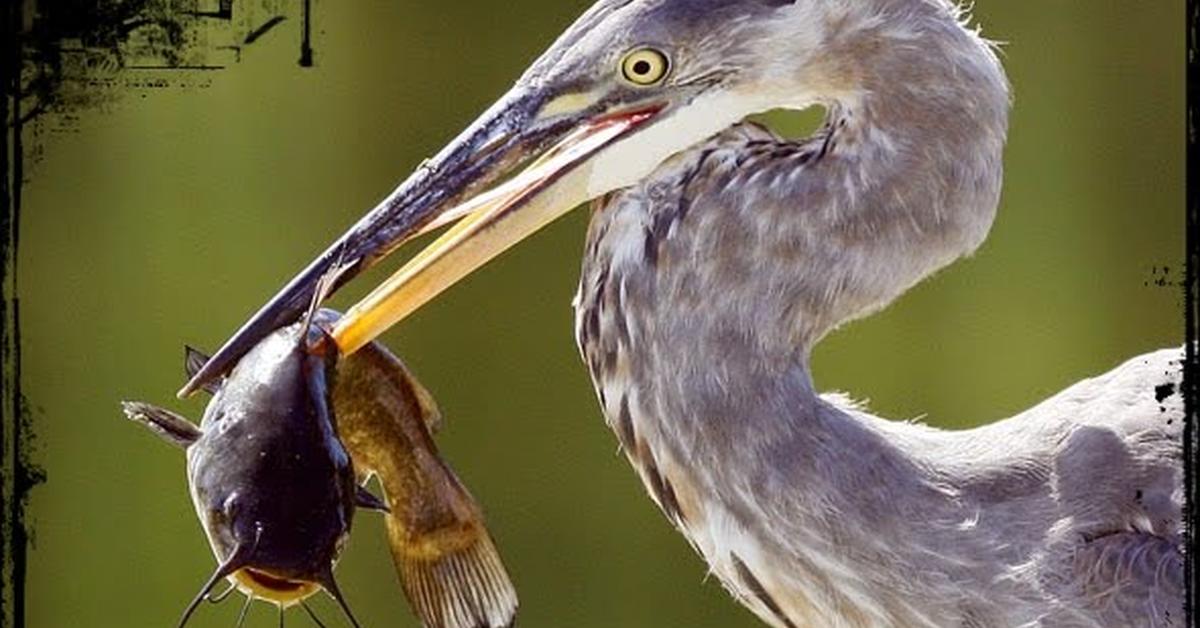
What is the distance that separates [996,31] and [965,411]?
22.3 inches

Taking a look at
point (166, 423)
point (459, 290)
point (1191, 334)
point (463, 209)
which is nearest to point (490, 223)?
point (463, 209)

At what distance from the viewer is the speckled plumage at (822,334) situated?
1.50 meters

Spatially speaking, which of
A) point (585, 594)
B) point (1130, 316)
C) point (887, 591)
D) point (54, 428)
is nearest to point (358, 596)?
point (585, 594)

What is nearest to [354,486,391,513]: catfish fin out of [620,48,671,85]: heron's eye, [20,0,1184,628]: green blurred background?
[620,48,671,85]: heron's eye

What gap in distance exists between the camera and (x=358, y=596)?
10.5ft

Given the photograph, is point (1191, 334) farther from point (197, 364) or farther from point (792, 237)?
point (197, 364)

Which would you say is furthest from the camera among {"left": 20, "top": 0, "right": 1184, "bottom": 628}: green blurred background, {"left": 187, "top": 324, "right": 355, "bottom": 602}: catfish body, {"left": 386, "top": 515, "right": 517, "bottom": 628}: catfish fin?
{"left": 20, "top": 0, "right": 1184, "bottom": 628}: green blurred background

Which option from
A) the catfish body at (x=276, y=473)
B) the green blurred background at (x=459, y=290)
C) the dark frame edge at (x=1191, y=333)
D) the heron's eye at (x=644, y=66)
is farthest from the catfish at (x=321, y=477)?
the green blurred background at (x=459, y=290)

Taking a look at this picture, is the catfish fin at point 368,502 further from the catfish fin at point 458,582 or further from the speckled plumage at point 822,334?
the speckled plumage at point 822,334

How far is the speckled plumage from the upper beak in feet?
0.15

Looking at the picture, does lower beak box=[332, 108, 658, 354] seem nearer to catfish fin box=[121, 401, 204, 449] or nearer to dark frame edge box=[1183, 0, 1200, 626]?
catfish fin box=[121, 401, 204, 449]

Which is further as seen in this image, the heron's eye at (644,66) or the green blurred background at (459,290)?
the green blurred background at (459,290)

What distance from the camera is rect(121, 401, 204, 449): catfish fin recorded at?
144 centimetres

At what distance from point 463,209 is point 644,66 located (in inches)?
5.8
